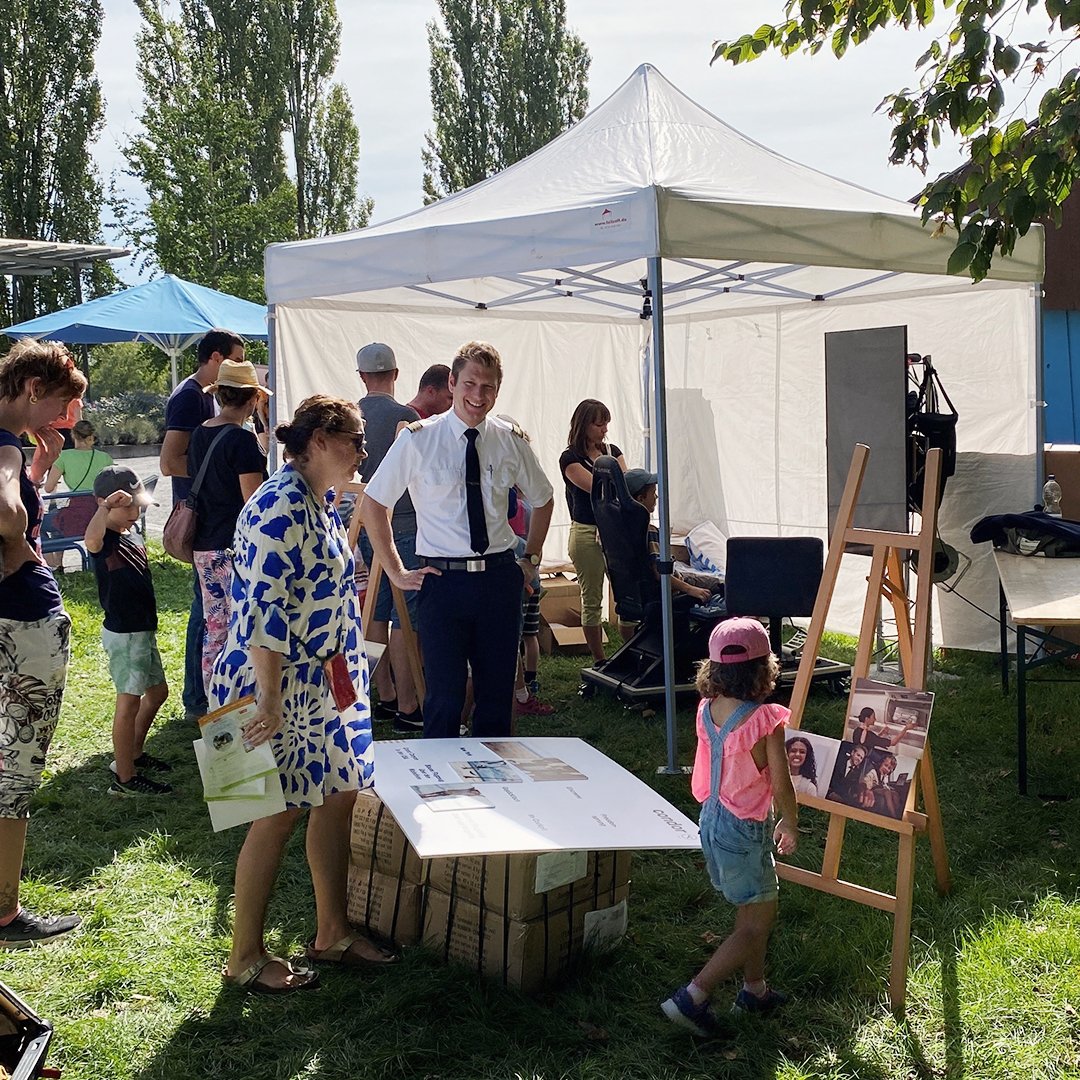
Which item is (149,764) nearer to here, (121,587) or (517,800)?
(121,587)

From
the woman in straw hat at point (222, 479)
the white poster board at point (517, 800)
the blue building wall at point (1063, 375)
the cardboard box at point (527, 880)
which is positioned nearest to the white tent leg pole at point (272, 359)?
the woman in straw hat at point (222, 479)

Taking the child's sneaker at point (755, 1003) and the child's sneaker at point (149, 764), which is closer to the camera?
the child's sneaker at point (755, 1003)

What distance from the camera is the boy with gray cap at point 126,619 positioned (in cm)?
464

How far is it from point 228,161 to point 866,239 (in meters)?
17.1

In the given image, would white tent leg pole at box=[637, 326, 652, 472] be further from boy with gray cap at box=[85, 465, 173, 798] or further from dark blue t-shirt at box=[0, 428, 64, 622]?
dark blue t-shirt at box=[0, 428, 64, 622]

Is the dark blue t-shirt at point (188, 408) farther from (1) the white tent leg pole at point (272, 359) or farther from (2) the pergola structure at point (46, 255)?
(2) the pergola structure at point (46, 255)

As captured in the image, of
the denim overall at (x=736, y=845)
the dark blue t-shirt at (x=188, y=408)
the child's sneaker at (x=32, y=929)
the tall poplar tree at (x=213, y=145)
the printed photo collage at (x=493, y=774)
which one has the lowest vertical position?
the child's sneaker at (x=32, y=929)

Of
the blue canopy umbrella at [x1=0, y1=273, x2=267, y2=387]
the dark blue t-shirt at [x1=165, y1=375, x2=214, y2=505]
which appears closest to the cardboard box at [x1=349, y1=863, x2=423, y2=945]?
the dark blue t-shirt at [x1=165, y1=375, x2=214, y2=505]

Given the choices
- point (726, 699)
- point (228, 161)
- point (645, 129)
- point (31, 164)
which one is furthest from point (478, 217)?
point (31, 164)

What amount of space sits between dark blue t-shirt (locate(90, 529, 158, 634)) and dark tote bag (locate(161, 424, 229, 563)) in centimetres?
14

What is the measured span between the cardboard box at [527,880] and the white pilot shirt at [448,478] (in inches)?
48.1

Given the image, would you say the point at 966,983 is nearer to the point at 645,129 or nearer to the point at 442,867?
the point at 442,867

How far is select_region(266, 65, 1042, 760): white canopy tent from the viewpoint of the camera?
4.86 m

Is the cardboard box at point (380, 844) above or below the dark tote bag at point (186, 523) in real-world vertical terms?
below
